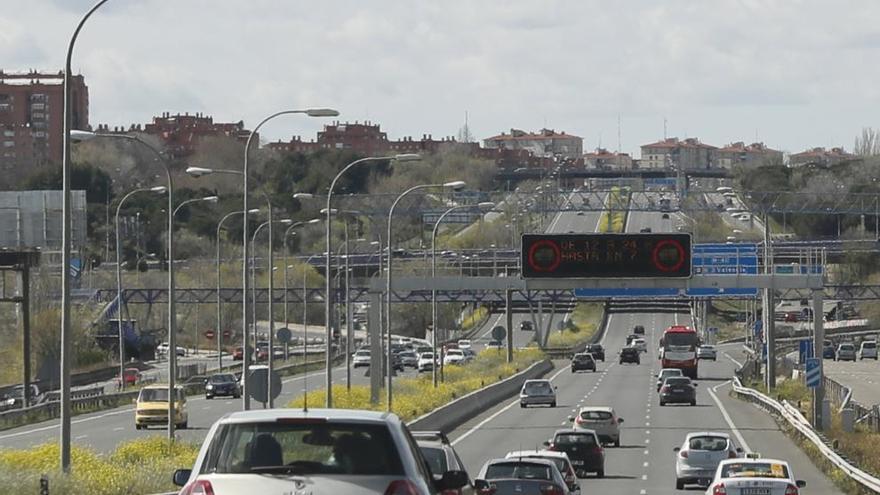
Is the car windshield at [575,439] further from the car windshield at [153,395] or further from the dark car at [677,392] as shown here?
the dark car at [677,392]

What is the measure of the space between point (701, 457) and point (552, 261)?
961 inches

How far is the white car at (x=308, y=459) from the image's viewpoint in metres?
11.8

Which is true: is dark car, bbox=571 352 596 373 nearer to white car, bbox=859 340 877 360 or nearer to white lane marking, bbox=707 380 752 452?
white lane marking, bbox=707 380 752 452

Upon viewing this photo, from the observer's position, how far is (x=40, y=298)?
99938mm

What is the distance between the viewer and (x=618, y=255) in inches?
2360

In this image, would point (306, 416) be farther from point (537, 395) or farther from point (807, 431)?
point (537, 395)

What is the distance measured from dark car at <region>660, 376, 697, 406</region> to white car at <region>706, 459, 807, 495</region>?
142 feet

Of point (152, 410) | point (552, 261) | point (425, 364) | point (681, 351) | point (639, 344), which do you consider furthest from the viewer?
point (639, 344)

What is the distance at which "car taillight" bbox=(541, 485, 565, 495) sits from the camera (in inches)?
1055

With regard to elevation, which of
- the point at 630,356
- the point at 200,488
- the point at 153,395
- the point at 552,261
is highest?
the point at 552,261

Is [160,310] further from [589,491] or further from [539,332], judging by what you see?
[589,491]

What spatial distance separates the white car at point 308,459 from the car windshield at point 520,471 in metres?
14.9

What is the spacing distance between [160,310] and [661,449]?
10391cm

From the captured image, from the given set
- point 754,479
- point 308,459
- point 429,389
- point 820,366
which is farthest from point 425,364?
point 308,459
